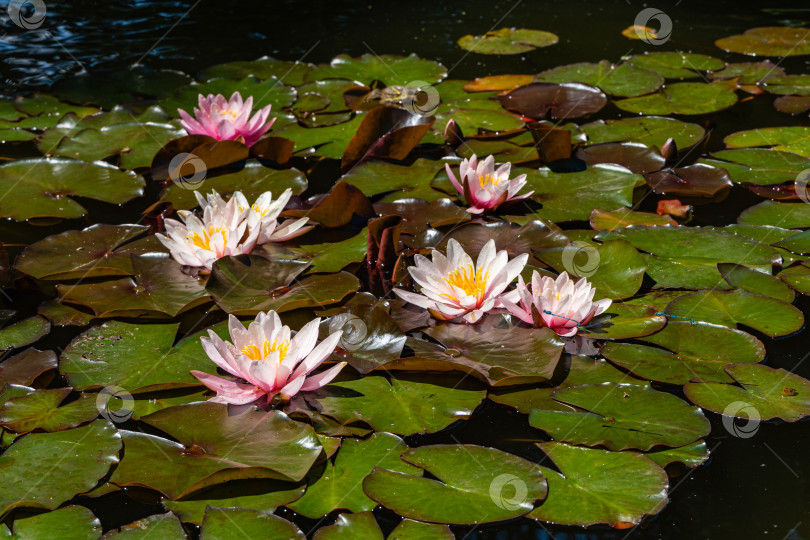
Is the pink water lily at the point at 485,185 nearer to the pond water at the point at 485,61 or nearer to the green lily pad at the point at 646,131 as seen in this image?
the pond water at the point at 485,61

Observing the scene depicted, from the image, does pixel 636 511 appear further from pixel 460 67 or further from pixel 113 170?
pixel 460 67

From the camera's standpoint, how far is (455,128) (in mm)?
3098

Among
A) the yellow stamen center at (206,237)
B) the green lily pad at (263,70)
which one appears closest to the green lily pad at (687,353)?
the yellow stamen center at (206,237)

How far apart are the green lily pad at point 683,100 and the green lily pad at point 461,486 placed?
2.40 meters

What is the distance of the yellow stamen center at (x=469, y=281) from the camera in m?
2.01

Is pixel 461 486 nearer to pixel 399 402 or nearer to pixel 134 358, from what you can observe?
pixel 399 402

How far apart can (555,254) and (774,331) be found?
67 centimetres

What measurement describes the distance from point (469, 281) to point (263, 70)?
243 cm

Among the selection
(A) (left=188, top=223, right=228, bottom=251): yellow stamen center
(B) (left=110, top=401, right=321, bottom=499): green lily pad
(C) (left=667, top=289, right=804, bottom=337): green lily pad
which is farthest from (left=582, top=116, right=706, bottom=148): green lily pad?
(B) (left=110, top=401, right=321, bottom=499): green lily pad

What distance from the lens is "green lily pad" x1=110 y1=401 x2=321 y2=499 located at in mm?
1536

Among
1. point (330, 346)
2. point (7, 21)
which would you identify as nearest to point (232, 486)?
point (330, 346)

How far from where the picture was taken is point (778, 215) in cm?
258

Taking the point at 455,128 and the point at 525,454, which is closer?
the point at 525,454

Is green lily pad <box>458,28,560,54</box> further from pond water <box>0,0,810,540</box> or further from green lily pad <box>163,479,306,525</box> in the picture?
green lily pad <box>163,479,306,525</box>
